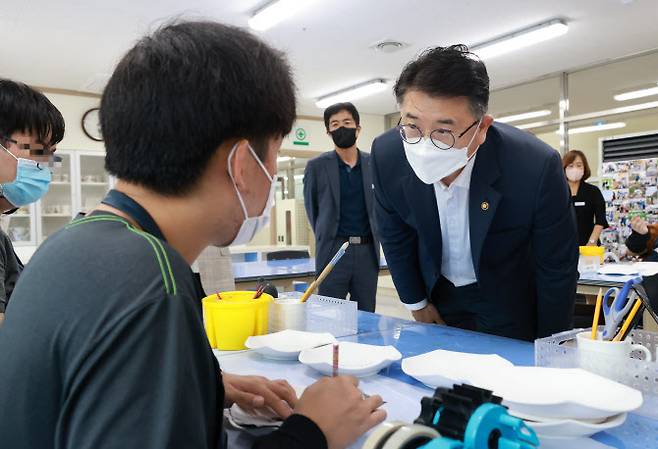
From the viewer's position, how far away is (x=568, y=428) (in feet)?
2.25

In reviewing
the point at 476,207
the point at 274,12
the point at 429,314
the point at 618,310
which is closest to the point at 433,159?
the point at 476,207

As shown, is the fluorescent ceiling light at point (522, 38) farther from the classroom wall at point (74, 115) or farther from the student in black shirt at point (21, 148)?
the classroom wall at point (74, 115)

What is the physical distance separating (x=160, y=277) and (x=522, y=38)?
4.73 metres

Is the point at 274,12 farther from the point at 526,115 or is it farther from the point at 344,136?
the point at 526,115

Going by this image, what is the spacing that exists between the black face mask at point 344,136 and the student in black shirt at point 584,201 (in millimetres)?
1913

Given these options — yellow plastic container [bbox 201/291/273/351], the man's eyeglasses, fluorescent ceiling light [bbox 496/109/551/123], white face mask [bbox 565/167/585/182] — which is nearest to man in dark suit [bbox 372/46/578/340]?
the man's eyeglasses

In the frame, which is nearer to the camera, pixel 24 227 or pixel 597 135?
pixel 597 135

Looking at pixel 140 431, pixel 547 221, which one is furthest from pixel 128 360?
pixel 547 221

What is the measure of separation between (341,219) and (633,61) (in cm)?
395

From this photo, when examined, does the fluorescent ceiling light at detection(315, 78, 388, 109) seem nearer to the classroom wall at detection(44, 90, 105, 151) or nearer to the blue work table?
the classroom wall at detection(44, 90, 105, 151)

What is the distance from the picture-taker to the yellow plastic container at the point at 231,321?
121cm

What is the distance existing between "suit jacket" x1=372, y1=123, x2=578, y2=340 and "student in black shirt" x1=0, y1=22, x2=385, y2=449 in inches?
34.6

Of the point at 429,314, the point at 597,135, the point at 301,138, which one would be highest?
the point at 301,138

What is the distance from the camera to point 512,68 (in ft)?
18.4
